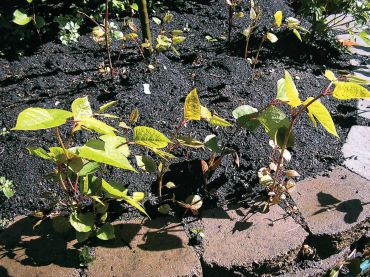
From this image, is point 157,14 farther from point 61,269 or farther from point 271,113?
point 61,269

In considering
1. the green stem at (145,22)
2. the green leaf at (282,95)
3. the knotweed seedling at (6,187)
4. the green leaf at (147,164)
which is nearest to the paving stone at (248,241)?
the green leaf at (147,164)

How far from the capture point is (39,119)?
3.39 ft

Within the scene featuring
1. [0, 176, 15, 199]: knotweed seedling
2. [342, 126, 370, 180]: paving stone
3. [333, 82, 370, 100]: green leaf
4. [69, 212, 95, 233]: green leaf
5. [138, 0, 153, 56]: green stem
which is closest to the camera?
[333, 82, 370, 100]: green leaf

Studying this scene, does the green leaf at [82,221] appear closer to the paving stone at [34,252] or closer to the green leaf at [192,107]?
the paving stone at [34,252]

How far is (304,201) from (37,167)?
49.0 inches

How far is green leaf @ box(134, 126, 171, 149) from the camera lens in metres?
1.24

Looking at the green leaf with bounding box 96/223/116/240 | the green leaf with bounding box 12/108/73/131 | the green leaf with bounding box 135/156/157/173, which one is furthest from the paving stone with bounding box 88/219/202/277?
the green leaf with bounding box 12/108/73/131

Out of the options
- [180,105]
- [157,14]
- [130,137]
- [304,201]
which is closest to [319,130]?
[304,201]

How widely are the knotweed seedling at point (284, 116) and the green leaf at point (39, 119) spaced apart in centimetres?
68

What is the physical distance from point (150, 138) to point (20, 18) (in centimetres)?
153

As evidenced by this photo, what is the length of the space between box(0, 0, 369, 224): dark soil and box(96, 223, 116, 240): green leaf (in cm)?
24

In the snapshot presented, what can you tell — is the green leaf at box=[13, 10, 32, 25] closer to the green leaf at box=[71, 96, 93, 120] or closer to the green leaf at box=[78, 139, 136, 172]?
the green leaf at box=[71, 96, 93, 120]

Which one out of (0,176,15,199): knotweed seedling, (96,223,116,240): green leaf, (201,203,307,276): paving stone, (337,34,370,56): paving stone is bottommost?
(201,203,307,276): paving stone

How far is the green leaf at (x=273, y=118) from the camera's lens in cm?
151
